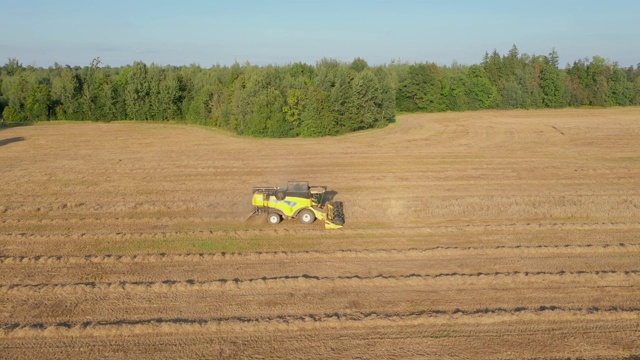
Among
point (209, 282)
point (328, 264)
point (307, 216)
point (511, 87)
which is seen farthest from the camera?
point (511, 87)

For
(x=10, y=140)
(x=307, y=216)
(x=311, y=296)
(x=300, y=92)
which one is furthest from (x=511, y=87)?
(x=311, y=296)

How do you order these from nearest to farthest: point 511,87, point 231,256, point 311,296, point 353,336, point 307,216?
point 353,336
point 311,296
point 231,256
point 307,216
point 511,87

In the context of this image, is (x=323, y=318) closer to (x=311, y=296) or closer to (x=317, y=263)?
(x=311, y=296)

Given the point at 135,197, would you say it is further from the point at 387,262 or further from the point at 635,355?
the point at 635,355

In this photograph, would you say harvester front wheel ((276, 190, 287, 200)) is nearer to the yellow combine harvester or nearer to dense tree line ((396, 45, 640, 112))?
the yellow combine harvester

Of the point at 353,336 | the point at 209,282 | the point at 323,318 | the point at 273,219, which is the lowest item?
the point at 353,336

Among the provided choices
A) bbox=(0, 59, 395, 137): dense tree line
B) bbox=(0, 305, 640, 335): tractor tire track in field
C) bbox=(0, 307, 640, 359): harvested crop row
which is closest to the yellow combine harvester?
bbox=(0, 305, 640, 335): tractor tire track in field

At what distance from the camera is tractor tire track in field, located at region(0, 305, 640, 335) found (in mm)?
9633

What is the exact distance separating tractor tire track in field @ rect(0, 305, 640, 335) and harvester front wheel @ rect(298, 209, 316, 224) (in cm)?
570

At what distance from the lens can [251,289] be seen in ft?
36.8

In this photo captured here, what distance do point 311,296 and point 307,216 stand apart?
491cm

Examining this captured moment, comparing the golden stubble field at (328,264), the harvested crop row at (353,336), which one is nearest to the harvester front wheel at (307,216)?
the golden stubble field at (328,264)

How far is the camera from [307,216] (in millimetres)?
15602

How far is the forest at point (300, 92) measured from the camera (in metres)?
40.9
